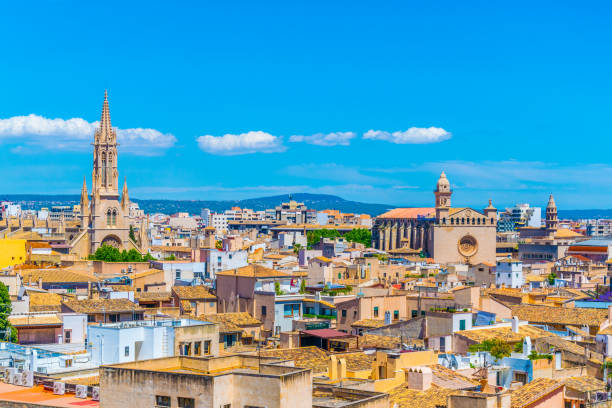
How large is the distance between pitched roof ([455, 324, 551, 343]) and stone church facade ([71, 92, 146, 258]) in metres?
74.0

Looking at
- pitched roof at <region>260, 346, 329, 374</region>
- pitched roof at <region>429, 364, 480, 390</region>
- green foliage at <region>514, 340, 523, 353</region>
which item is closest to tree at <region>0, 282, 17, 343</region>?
pitched roof at <region>260, 346, 329, 374</region>

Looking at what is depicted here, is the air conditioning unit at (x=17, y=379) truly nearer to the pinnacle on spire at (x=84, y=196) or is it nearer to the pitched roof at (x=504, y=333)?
the pitched roof at (x=504, y=333)

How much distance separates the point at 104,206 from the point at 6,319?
75.0 m

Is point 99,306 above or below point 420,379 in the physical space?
above

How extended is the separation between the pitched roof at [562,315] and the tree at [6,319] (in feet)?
67.1

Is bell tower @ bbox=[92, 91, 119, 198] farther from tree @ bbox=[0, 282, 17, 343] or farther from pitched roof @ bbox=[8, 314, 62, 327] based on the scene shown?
pitched roof @ bbox=[8, 314, 62, 327]

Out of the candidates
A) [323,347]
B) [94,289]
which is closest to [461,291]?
[323,347]

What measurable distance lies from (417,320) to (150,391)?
65.5ft

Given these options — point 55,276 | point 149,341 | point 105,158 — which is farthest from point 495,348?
point 105,158

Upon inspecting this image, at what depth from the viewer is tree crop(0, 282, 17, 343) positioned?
3216cm

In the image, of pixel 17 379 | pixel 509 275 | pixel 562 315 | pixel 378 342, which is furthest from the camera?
pixel 509 275

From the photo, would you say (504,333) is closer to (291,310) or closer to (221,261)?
(291,310)

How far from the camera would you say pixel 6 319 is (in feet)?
112

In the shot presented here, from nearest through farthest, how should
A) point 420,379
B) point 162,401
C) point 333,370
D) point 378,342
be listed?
point 162,401 < point 420,379 < point 333,370 < point 378,342
